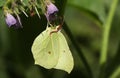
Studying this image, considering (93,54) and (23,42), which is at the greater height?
(23,42)

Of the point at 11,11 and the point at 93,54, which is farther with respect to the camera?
the point at 93,54

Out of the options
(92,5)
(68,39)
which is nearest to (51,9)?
(92,5)

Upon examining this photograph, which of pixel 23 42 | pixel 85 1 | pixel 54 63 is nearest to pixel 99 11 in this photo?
pixel 85 1

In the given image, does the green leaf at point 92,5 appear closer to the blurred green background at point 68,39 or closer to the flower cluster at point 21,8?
the blurred green background at point 68,39

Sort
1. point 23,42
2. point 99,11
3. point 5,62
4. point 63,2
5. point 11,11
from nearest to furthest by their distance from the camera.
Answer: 1. point 11,11
2. point 63,2
3. point 23,42
4. point 99,11
5. point 5,62

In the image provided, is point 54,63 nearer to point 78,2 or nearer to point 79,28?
point 78,2

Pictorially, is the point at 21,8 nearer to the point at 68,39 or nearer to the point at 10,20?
the point at 10,20

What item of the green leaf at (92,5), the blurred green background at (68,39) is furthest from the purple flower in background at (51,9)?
the green leaf at (92,5)
